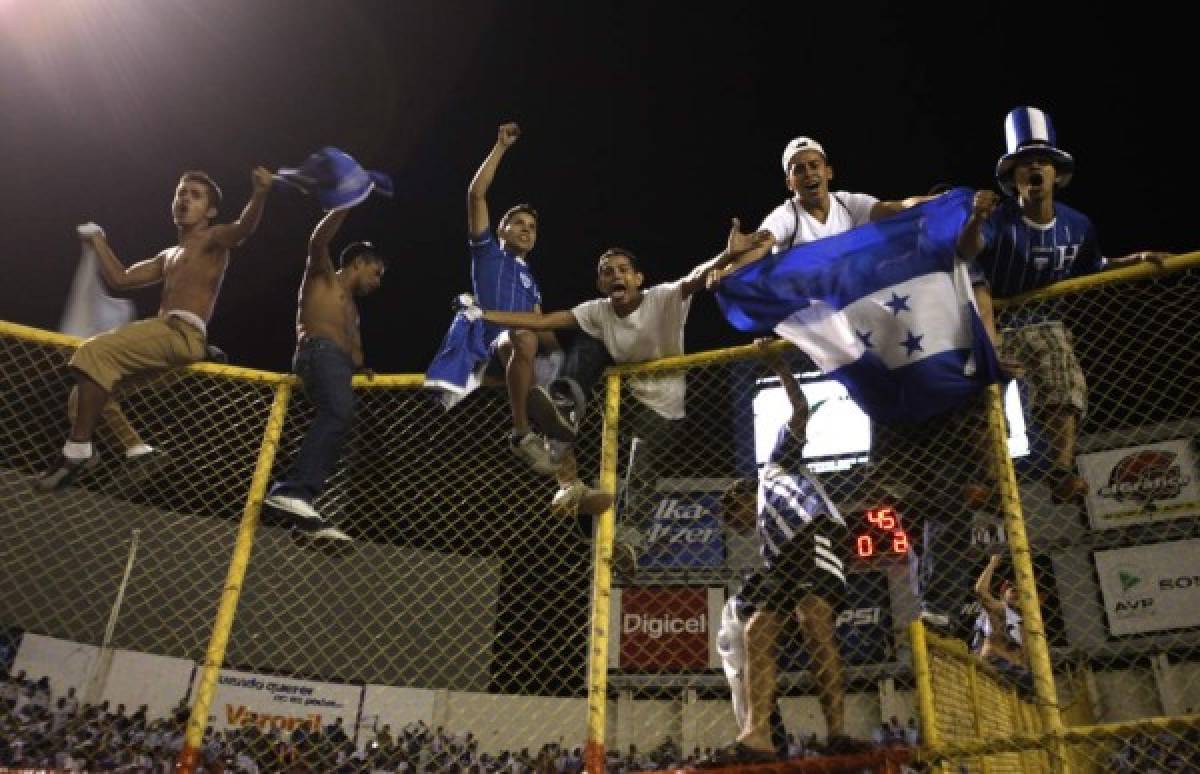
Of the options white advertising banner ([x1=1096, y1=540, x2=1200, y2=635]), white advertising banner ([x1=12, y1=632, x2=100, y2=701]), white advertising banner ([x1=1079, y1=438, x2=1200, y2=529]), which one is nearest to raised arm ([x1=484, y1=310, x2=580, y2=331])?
white advertising banner ([x1=12, y1=632, x2=100, y2=701])

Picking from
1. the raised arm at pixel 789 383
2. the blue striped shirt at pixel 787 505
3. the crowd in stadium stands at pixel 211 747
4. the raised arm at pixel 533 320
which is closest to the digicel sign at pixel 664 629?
the crowd in stadium stands at pixel 211 747

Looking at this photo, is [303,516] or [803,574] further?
[303,516]

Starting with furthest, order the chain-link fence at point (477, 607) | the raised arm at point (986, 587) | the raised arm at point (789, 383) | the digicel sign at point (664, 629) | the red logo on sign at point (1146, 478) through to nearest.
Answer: the digicel sign at point (664, 629) < the red logo on sign at point (1146, 478) < the chain-link fence at point (477, 607) < the raised arm at point (986, 587) < the raised arm at point (789, 383)

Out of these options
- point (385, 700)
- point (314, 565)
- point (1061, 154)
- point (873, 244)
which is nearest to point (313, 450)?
point (873, 244)

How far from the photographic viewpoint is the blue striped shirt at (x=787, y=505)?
409 cm

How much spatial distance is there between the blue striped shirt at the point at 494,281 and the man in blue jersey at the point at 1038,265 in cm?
263

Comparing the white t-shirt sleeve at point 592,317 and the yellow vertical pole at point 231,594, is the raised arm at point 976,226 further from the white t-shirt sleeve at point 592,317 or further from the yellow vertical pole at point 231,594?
the yellow vertical pole at point 231,594

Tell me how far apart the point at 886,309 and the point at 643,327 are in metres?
1.36

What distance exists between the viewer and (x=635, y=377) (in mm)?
4980

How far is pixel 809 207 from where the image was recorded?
513 centimetres

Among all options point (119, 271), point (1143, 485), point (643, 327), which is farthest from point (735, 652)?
point (1143, 485)

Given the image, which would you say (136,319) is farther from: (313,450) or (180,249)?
(313,450)

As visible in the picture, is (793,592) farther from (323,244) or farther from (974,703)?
(323,244)

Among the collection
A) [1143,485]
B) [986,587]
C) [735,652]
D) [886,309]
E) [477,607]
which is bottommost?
[735,652]
